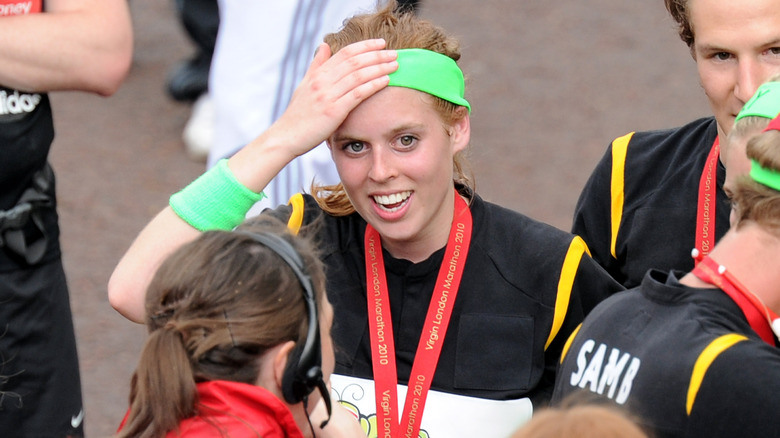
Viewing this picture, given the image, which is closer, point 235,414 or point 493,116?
point 235,414

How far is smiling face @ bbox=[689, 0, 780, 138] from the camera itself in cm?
286

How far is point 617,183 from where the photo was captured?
3.31 meters

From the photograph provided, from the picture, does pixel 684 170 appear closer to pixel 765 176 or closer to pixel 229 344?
pixel 765 176

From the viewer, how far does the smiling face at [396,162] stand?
2902 millimetres

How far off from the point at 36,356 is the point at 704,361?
1.99 meters

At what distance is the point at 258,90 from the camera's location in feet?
14.8

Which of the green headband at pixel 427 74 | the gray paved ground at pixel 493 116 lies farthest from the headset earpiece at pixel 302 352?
the gray paved ground at pixel 493 116

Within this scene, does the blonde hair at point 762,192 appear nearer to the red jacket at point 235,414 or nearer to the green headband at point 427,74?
the green headband at point 427,74

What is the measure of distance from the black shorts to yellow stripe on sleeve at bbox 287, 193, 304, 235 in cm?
79

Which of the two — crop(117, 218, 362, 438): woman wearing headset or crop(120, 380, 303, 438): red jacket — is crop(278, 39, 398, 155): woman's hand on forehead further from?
crop(120, 380, 303, 438): red jacket

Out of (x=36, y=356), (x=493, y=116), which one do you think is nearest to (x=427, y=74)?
(x=36, y=356)

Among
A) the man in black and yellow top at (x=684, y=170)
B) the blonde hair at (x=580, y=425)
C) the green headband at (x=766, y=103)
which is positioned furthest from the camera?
the man in black and yellow top at (x=684, y=170)

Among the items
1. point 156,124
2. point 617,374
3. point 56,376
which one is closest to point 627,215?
point 617,374

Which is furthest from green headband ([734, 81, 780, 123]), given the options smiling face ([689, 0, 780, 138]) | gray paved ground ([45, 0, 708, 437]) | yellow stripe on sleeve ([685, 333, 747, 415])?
gray paved ground ([45, 0, 708, 437])
